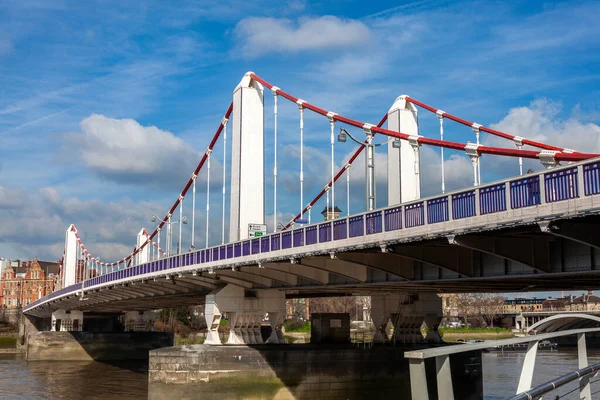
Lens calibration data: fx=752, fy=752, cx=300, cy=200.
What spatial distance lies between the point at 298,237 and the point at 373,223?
554cm

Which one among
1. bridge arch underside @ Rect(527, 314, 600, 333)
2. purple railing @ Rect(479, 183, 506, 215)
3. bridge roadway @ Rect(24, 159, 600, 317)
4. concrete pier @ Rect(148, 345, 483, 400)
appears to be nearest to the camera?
bridge arch underside @ Rect(527, 314, 600, 333)

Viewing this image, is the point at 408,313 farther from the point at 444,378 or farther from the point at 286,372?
the point at 444,378

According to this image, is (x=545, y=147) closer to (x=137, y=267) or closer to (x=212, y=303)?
(x=212, y=303)

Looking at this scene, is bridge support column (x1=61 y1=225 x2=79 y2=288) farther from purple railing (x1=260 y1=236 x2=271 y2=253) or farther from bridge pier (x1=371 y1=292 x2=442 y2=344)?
purple railing (x1=260 y1=236 x2=271 y2=253)

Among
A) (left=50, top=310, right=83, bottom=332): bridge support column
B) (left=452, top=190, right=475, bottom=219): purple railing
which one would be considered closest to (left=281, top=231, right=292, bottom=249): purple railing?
(left=452, top=190, right=475, bottom=219): purple railing

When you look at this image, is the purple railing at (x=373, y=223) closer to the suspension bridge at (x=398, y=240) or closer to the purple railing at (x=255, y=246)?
the suspension bridge at (x=398, y=240)

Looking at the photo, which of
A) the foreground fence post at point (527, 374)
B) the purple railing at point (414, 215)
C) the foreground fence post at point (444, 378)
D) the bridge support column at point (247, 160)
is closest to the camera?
the foreground fence post at point (444, 378)

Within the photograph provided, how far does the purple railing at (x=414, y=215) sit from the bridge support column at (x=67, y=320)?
79358mm

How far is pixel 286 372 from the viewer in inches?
1581

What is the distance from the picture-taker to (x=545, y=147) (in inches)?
1222

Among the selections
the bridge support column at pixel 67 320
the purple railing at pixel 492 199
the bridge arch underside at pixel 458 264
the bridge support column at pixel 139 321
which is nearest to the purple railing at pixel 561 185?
the bridge arch underside at pixel 458 264

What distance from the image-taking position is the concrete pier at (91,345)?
86.9m

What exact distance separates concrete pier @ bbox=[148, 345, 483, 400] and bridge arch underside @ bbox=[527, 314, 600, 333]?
816 cm

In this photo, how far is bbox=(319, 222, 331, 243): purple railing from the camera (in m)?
28.2
